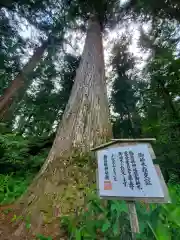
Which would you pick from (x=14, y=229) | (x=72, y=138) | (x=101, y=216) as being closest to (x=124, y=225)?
(x=101, y=216)

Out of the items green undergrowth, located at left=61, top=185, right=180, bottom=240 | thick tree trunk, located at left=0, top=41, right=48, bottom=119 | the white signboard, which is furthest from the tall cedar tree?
thick tree trunk, located at left=0, top=41, right=48, bottom=119

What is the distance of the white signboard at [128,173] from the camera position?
56.8 inches

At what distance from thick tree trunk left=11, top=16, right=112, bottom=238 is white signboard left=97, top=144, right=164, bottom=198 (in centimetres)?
75

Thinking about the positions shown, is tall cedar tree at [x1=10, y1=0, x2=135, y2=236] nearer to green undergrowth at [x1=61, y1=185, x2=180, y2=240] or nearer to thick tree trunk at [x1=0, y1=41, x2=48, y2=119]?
green undergrowth at [x1=61, y1=185, x2=180, y2=240]

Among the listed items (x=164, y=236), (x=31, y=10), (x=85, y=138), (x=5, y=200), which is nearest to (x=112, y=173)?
(x=164, y=236)

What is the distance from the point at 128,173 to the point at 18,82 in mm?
6961

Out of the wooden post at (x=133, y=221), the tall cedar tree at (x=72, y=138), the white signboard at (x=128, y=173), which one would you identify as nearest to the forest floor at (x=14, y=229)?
the tall cedar tree at (x=72, y=138)

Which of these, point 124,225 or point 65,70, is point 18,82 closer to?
point 65,70

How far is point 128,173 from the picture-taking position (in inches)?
63.8

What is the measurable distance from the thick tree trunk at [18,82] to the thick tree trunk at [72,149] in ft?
12.8

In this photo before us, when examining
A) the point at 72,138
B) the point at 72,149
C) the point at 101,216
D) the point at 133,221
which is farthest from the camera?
the point at 72,138

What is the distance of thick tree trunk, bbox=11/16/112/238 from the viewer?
2.19 m

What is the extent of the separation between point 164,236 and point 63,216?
3.87 ft

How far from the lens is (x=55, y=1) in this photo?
737cm
